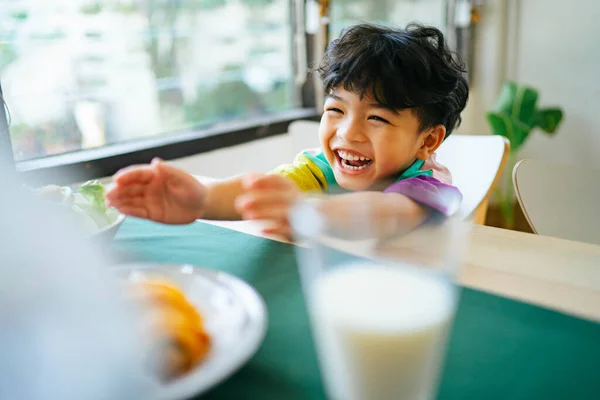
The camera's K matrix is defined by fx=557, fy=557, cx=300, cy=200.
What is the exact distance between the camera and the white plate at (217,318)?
39cm

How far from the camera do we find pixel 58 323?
0.45 meters

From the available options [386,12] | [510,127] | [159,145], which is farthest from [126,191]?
[386,12]

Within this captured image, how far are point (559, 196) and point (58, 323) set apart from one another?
1081 millimetres

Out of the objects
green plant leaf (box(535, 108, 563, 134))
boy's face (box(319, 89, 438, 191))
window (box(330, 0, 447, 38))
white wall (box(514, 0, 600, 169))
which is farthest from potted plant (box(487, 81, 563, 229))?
boy's face (box(319, 89, 438, 191))

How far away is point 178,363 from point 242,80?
188 centimetres

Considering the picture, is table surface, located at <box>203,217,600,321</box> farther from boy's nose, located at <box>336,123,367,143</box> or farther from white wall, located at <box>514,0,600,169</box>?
white wall, located at <box>514,0,600,169</box>

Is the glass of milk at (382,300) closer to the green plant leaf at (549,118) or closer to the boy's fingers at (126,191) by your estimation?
the boy's fingers at (126,191)

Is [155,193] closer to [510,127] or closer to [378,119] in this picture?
[378,119]

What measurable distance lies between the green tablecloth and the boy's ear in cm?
45

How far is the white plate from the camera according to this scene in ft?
1.29

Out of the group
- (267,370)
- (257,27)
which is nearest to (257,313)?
(267,370)

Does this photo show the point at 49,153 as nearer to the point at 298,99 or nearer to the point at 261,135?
the point at 261,135

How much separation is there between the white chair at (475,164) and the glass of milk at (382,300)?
787 millimetres

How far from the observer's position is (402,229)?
453 millimetres
